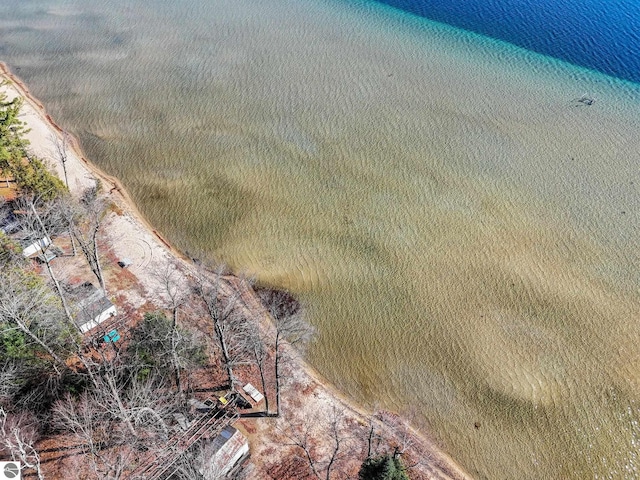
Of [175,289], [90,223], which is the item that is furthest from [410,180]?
[90,223]

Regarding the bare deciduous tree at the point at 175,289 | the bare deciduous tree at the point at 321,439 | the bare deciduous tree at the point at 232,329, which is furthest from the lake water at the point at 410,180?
the bare deciduous tree at the point at 232,329

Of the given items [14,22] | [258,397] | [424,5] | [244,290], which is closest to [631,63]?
[424,5]

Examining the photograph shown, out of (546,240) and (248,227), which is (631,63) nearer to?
(546,240)

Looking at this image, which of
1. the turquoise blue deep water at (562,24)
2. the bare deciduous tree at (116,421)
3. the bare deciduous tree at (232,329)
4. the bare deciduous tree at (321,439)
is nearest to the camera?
the bare deciduous tree at (116,421)

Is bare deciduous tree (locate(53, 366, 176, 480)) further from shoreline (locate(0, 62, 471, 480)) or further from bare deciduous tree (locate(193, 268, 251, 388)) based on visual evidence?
shoreline (locate(0, 62, 471, 480))

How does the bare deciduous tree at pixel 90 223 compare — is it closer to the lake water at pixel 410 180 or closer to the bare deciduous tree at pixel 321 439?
the lake water at pixel 410 180

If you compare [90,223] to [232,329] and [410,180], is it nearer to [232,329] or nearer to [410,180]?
[232,329]
